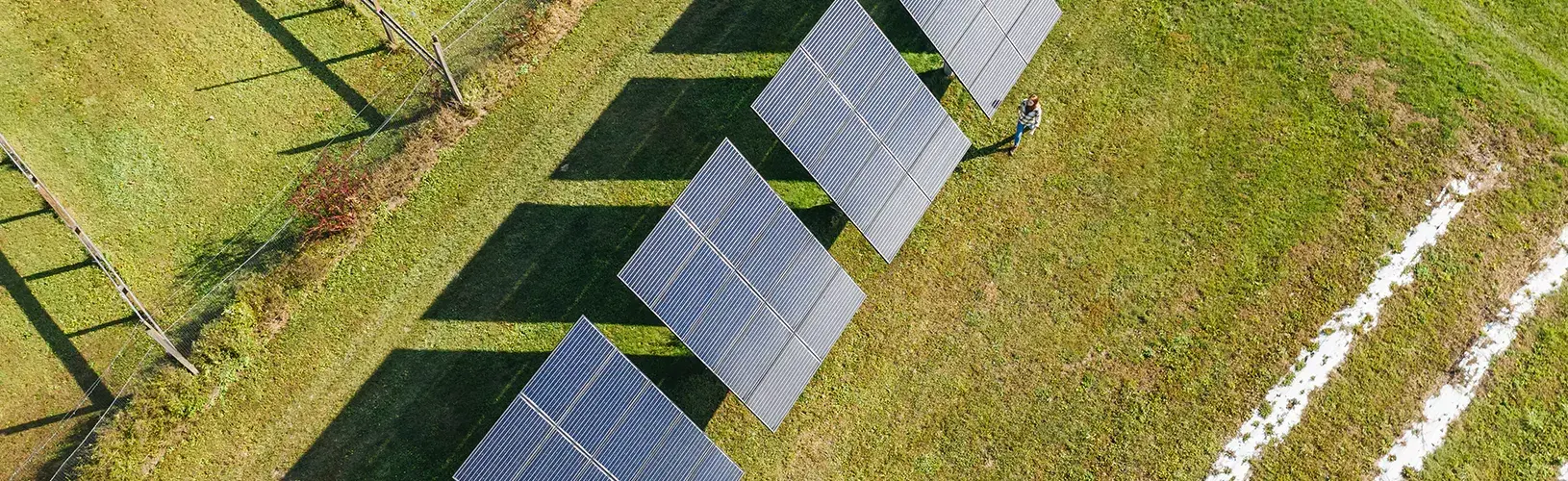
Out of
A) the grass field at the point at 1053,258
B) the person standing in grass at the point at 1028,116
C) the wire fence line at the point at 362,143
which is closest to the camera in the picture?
the wire fence line at the point at 362,143

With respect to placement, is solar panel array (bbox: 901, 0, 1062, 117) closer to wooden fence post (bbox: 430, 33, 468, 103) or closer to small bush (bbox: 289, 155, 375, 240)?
wooden fence post (bbox: 430, 33, 468, 103)

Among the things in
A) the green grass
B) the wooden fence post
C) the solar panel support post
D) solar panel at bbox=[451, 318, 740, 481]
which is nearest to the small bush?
the wooden fence post

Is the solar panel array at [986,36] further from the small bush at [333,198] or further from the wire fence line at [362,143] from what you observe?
the small bush at [333,198]

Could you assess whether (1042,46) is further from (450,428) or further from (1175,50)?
(450,428)

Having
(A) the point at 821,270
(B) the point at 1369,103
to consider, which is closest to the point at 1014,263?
(A) the point at 821,270

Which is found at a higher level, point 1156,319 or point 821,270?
point 821,270

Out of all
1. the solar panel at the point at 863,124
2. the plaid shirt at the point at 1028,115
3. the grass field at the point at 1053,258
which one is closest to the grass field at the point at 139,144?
the grass field at the point at 1053,258
